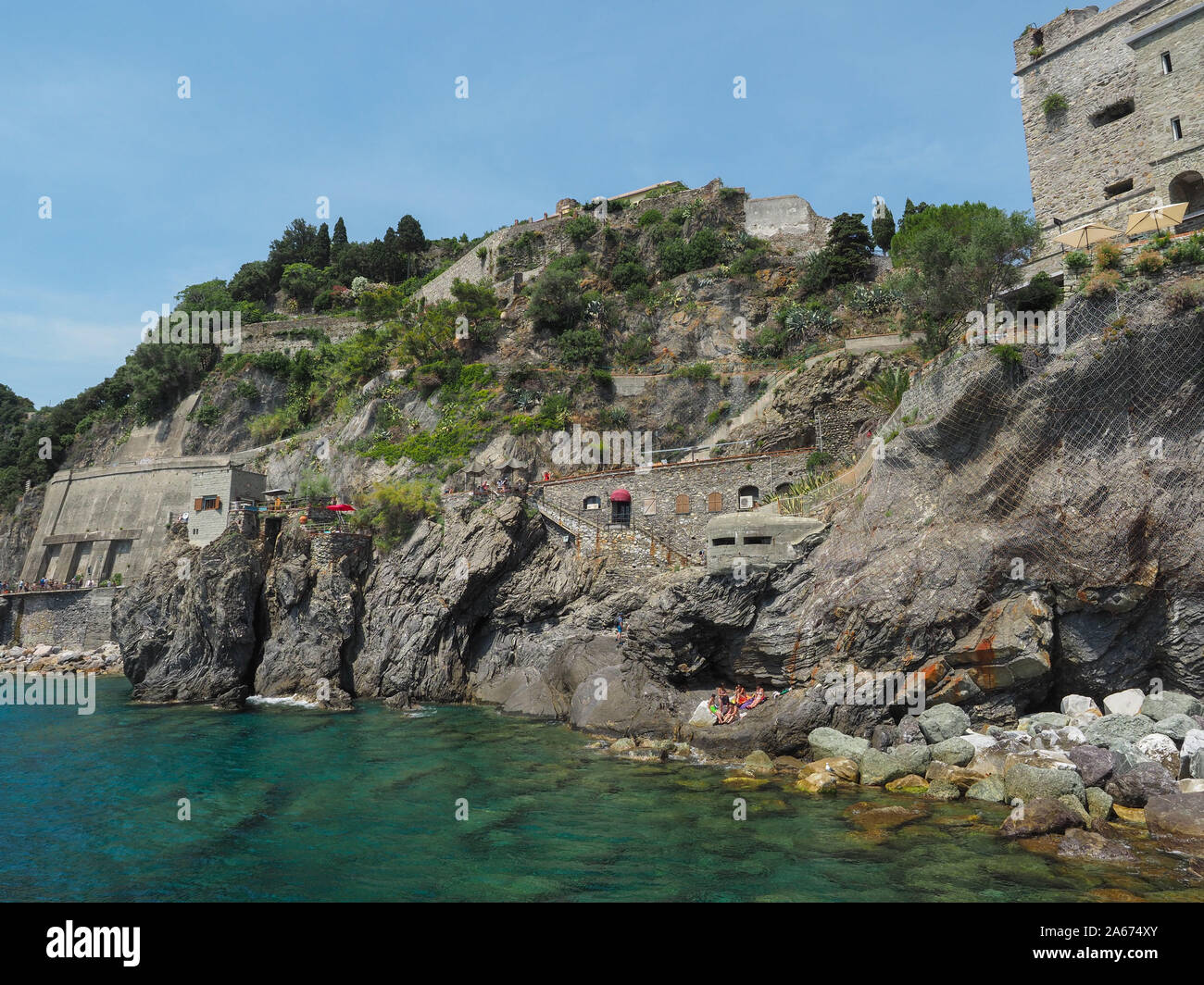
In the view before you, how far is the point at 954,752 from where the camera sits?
53.7ft

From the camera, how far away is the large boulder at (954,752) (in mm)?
16219

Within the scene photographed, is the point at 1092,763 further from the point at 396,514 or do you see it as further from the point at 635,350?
the point at 635,350

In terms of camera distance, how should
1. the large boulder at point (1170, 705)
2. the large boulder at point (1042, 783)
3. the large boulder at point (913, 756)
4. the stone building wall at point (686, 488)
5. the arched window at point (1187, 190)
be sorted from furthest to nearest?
the stone building wall at point (686, 488) < the arched window at point (1187, 190) < the large boulder at point (1170, 705) < the large boulder at point (913, 756) < the large boulder at point (1042, 783)

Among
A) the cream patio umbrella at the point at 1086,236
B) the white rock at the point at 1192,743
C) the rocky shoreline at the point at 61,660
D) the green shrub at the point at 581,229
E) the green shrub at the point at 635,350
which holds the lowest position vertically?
the rocky shoreline at the point at 61,660

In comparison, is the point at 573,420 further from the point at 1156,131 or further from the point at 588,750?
the point at 1156,131

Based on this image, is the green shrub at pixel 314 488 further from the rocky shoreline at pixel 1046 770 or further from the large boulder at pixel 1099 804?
the large boulder at pixel 1099 804

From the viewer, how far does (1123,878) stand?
1084cm

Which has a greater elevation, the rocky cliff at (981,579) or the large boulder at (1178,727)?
the rocky cliff at (981,579)

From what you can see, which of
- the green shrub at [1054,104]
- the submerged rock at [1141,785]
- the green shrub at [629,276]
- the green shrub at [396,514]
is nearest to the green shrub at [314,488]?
the green shrub at [396,514]

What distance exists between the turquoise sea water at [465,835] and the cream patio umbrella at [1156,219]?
17.2m

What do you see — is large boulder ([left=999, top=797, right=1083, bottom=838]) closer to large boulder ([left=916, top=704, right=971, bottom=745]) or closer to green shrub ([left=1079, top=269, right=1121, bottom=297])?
large boulder ([left=916, top=704, right=971, bottom=745])

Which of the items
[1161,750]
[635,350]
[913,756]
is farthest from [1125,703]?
[635,350]

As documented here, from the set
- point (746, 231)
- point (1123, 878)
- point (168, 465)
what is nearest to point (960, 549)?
point (1123, 878)

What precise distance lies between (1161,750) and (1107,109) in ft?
82.1
